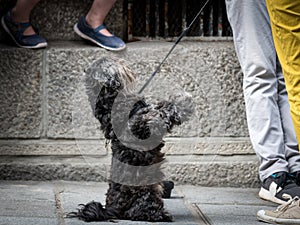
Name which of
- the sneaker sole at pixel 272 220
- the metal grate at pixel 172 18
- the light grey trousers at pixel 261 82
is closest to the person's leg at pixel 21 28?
the metal grate at pixel 172 18

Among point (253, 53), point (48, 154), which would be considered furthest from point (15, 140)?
point (253, 53)

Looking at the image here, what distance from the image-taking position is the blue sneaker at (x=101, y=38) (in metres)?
5.23

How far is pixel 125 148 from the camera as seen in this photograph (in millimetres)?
3848

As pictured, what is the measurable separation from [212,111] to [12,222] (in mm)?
1825

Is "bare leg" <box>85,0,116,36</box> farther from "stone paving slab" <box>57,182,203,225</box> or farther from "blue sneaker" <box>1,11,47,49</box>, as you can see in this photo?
"stone paving slab" <box>57,182,203,225</box>

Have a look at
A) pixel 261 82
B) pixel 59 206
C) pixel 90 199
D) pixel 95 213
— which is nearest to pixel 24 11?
pixel 90 199

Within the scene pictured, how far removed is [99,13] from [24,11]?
52 centimetres

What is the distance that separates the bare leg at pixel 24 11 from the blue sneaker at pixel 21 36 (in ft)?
0.08

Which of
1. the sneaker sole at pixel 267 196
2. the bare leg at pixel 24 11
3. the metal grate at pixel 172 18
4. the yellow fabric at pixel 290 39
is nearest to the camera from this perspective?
the yellow fabric at pixel 290 39

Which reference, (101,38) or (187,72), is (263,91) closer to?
(187,72)

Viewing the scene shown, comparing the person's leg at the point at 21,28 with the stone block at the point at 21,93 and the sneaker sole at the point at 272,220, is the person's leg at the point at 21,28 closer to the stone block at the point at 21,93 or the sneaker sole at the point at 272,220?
the stone block at the point at 21,93

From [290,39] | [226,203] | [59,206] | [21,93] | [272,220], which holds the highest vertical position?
[290,39]

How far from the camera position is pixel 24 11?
17.0ft

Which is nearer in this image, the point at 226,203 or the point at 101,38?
the point at 226,203
